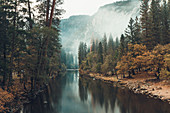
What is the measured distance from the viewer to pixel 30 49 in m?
14.9

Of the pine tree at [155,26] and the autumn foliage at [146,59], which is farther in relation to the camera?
the pine tree at [155,26]

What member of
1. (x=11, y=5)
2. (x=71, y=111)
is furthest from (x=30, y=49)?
(x=71, y=111)

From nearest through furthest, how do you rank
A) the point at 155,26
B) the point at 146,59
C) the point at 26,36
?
1. the point at 26,36
2. the point at 146,59
3. the point at 155,26

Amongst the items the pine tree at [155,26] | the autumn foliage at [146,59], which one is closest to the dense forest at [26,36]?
the autumn foliage at [146,59]

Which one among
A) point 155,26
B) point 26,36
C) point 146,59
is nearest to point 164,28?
point 155,26

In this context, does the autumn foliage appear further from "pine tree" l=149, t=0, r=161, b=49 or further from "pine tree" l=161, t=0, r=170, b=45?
"pine tree" l=161, t=0, r=170, b=45

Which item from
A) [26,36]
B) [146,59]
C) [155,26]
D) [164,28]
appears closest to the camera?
[26,36]

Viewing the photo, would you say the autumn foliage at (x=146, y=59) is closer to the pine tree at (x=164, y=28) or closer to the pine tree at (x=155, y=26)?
the pine tree at (x=155, y=26)

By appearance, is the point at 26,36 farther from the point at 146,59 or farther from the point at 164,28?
the point at 164,28

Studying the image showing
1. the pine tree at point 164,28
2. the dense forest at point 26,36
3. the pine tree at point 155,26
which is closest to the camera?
the dense forest at point 26,36

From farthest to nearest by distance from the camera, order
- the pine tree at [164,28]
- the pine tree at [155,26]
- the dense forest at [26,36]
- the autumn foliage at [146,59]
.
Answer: the pine tree at [155,26]
the pine tree at [164,28]
the autumn foliage at [146,59]
the dense forest at [26,36]

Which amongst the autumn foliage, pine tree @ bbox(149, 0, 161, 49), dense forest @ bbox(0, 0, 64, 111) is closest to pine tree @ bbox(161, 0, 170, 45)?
pine tree @ bbox(149, 0, 161, 49)

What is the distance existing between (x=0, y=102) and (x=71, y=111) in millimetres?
6590

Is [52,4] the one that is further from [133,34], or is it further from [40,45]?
[133,34]
